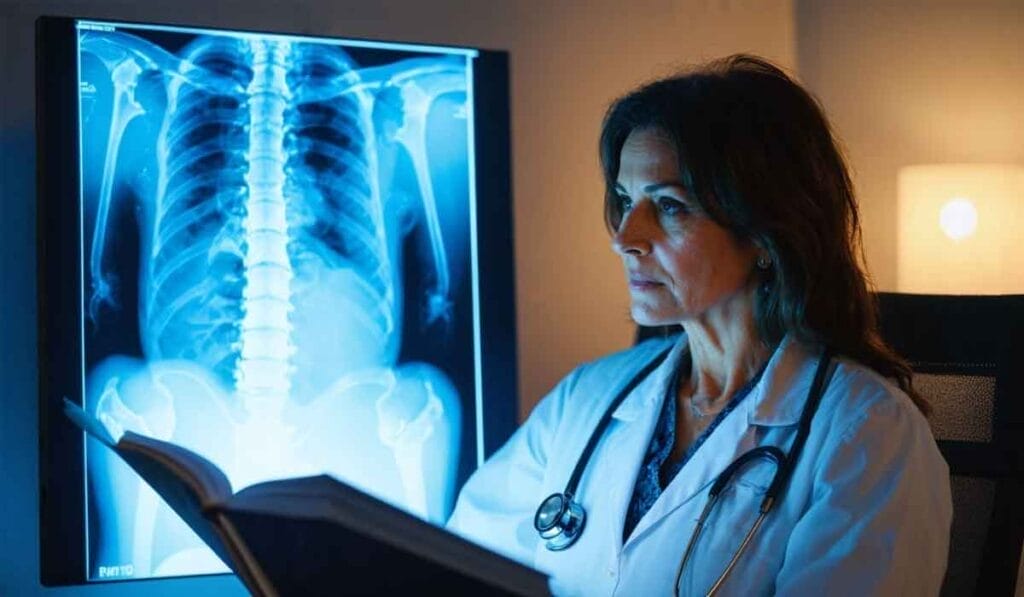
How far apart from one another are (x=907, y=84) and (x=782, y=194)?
887mm

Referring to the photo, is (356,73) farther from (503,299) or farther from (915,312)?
(915,312)

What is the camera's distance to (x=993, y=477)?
1457mm

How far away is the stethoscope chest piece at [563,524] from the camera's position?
60.9 inches

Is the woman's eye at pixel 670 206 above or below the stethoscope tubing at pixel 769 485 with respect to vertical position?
above

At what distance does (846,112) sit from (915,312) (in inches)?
31.9

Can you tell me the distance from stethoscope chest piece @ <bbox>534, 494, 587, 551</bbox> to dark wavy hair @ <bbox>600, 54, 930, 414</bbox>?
34 centimetres

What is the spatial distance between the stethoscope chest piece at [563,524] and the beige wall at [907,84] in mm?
993

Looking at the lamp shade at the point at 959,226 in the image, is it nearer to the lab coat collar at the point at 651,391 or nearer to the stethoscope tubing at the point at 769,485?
the lab coat collar at the point at 651,391

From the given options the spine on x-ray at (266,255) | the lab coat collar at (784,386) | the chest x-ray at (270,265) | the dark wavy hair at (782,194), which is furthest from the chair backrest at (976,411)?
the spine on x-ray at (266,255)

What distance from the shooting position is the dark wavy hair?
1499mm

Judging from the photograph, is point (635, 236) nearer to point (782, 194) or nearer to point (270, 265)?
point (782, 194)

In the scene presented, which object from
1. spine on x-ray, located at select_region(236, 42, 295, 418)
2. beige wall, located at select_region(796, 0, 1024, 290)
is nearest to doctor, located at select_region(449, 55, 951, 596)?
spine on x-ray, located at select_region(236, 42, 295, 418)

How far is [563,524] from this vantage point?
155cm

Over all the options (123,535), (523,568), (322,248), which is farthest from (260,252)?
(523,568)
